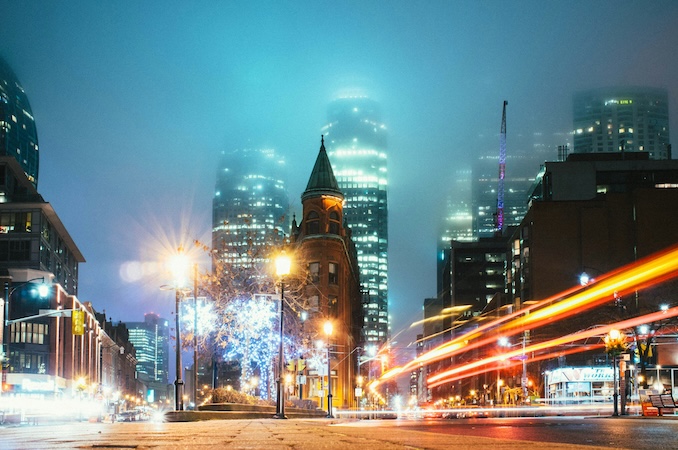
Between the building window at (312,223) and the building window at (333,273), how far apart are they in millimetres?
4265

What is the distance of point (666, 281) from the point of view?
73375 millimetres

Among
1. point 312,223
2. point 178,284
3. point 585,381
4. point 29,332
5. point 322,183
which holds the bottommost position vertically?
point 585,381

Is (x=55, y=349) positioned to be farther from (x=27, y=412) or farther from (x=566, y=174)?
(x=566, y=174)

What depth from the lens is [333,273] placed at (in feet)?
300

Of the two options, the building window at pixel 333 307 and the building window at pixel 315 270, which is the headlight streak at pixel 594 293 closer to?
the building window at pixel 333 307

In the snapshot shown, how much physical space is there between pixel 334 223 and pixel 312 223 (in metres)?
2.59

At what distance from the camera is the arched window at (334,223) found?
91.8 m

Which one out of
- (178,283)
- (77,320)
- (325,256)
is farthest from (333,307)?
(178,283)

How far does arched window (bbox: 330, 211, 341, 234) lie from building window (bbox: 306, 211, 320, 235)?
1.68 m

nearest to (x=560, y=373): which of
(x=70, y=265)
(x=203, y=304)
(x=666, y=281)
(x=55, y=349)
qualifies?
(x=666, y=281)

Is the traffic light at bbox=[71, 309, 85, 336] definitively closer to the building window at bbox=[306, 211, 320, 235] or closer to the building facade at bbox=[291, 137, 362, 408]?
the building facade at bbox=[291, 137, 362, 408]

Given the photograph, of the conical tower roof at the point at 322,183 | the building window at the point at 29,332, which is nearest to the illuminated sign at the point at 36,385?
the building window at the point at 29,332

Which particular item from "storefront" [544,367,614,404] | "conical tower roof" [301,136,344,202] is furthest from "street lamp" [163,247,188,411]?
"conical tower roof" [301,136,344,202]

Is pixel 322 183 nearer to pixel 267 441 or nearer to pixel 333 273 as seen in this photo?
pixel 333 273
